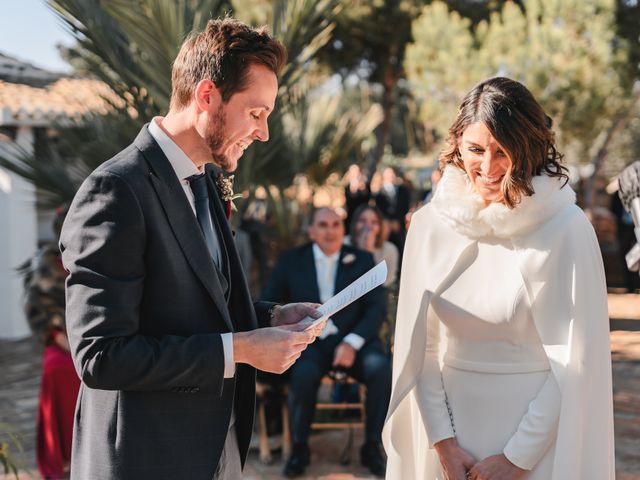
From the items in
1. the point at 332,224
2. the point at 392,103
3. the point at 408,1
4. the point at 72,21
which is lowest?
the point at 332,224

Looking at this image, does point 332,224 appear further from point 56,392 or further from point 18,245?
point 18,245

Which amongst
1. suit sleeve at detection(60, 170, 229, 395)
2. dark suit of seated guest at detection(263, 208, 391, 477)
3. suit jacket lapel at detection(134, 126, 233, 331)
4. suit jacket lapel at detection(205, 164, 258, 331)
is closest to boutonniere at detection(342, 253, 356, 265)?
dark suit of seated guest at detection(263, 208, 391, 477)

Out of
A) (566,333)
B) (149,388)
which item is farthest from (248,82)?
(566,333)

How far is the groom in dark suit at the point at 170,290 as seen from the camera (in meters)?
1.54

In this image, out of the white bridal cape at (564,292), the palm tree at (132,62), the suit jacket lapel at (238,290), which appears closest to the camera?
the suit jacket lapel at (238,290)

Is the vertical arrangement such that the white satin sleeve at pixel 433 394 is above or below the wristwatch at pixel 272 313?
below

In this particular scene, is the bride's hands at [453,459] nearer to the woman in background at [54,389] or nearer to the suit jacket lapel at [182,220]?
the suit jacket lapel at [182,220]

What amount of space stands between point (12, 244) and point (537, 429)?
9790 mm

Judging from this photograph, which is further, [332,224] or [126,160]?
[332,224]

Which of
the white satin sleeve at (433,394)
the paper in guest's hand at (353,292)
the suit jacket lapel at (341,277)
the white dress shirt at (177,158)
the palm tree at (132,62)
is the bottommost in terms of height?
the white satin sleeve at (433,394)

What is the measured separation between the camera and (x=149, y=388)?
5.20 feet

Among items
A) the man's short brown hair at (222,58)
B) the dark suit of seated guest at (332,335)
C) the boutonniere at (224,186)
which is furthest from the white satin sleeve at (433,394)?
the dark suit of seated guest at (332,335)

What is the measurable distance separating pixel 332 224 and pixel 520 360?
3.45 meters

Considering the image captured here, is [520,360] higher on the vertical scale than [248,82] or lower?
lower
